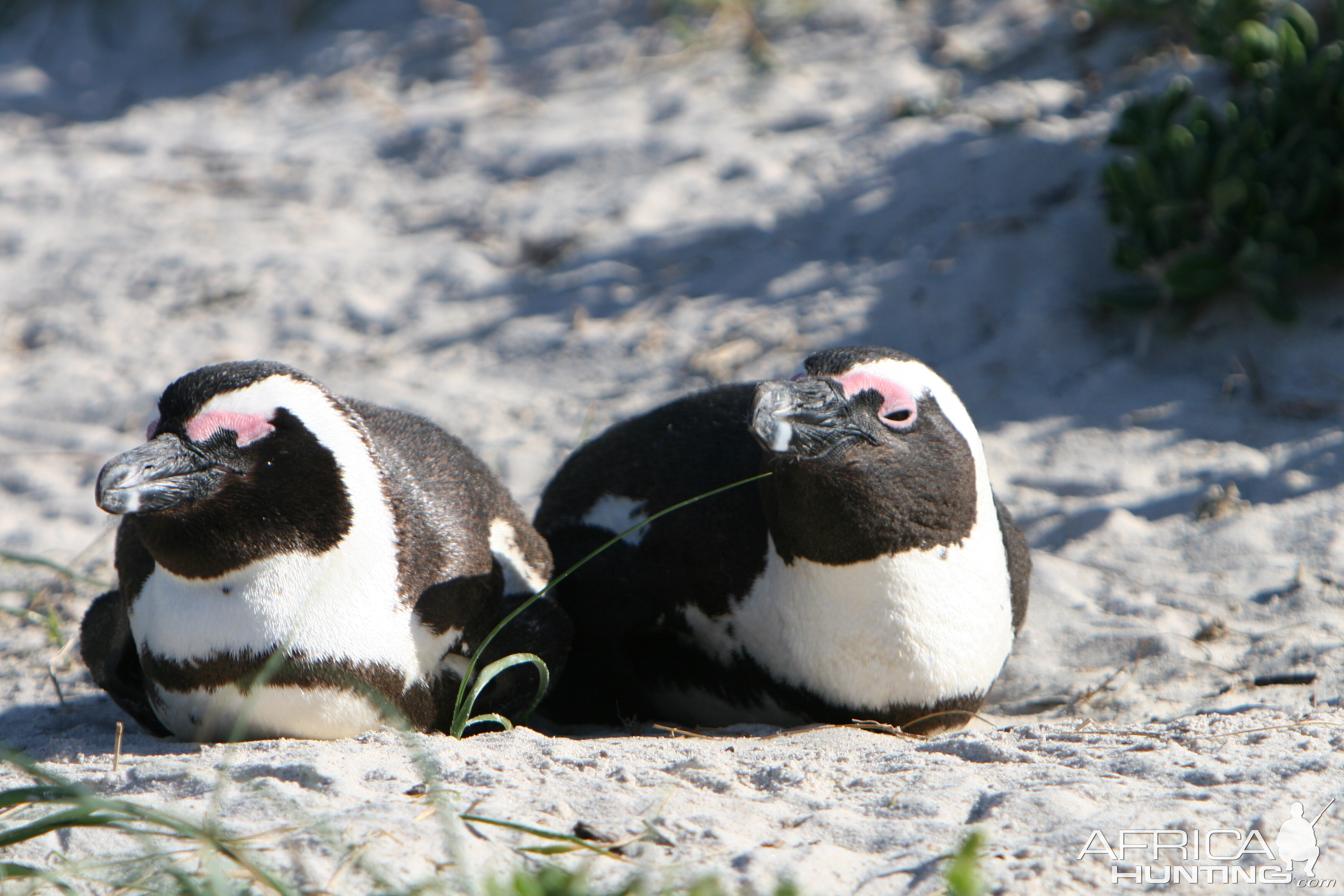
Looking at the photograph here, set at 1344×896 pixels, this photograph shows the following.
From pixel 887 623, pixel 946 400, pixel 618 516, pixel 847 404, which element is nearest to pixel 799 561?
pixel 887 623

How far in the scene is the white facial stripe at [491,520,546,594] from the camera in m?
3.21

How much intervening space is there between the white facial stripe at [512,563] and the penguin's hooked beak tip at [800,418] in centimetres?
81

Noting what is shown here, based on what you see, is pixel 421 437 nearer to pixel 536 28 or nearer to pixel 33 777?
pixel 33 777

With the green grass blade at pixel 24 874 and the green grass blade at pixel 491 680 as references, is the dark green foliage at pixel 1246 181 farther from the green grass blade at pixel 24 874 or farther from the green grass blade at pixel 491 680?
the green grass blade at pixel 24 874

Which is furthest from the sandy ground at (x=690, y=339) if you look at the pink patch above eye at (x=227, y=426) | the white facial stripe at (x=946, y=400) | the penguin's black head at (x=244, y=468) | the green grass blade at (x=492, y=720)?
the pink patch above eye at (x=227, y=426)

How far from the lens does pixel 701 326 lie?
5652mm

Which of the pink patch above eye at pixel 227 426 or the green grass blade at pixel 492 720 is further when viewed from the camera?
the green grass blade at pixel 492 720

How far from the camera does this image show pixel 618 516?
11.7ft

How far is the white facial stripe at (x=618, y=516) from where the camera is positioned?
11.5ft

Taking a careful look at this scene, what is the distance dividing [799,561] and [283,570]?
47.4 inches

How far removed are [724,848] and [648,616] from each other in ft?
4.23

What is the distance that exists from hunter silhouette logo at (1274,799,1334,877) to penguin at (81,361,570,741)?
1680mm

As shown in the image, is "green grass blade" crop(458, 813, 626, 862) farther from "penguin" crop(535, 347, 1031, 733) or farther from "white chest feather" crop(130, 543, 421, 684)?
"penguin" crop(535, 347, 1031, 733)

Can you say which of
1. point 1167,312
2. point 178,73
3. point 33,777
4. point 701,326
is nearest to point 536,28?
point 178,73
